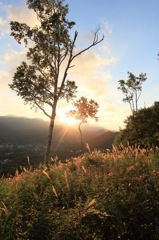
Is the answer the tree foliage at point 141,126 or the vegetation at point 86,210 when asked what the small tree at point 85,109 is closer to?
the tree foliage at point 141,126

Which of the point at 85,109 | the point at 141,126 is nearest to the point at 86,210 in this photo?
the point at 141,126

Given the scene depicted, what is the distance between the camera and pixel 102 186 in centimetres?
550

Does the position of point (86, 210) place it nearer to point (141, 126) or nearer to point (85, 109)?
point (141, 126)

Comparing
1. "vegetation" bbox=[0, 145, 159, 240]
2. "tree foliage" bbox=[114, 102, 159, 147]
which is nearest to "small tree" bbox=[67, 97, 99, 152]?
"tree foliage" bbox=[114, 102, 159, 147]

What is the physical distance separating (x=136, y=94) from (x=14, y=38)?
3401 cm

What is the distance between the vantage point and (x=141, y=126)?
20.8 meters

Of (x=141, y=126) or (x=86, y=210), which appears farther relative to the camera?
(x=141, y=126)

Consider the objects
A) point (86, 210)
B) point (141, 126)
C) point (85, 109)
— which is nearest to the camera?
point (86, 210)

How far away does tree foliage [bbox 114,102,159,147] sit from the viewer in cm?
1984

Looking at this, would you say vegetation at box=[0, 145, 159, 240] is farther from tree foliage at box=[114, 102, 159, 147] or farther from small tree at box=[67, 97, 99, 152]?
small tree at box=[67, 97, 99, 152]

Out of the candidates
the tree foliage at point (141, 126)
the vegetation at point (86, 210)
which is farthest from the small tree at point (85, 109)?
the vegetation at point (86, 210)

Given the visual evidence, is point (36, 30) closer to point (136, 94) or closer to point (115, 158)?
point (115, 158)

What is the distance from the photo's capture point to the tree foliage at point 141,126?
19.8 meters

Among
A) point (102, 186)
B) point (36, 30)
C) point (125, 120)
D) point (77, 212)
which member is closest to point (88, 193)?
point (102, 186)
